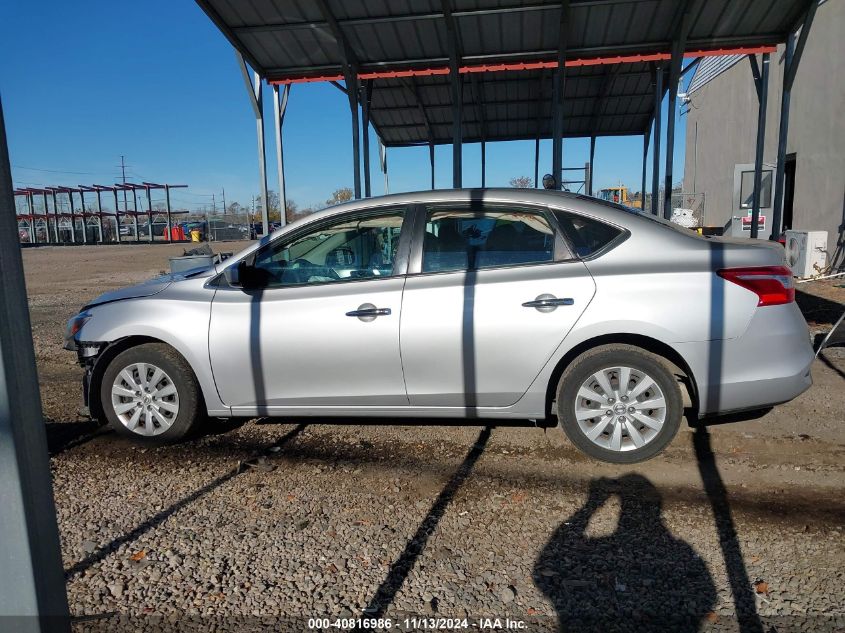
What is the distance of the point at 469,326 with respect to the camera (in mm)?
3977

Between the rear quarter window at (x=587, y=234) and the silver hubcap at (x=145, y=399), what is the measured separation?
116 inches

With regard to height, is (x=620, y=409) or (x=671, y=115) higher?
(x=671, y=115)

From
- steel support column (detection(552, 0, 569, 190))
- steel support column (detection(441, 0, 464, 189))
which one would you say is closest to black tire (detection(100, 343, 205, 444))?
steel support column (detection(552, 0, 569, 190))

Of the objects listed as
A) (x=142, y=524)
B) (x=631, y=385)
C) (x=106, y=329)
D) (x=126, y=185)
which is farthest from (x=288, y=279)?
(x=126, y=185)

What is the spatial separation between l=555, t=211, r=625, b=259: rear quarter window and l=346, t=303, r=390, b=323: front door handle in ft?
4.30

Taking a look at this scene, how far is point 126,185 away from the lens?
55.9 meters

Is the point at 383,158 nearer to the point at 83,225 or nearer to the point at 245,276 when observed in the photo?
the point at 245,276

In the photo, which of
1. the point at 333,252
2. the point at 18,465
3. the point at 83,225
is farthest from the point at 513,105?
the point at 83,225

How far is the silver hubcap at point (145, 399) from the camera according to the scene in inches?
174

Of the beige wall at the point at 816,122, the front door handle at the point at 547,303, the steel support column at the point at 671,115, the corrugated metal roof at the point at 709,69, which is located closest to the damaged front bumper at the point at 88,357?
the front door handle at the point at 547,303

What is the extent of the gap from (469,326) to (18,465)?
2.80 meters

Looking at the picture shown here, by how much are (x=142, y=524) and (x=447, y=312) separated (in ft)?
7.06

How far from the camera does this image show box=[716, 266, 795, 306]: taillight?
150 inches

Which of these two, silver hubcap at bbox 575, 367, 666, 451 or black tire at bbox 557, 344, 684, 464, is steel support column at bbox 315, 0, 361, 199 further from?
silver hubcap at bbox 575, 367, 666, 451
